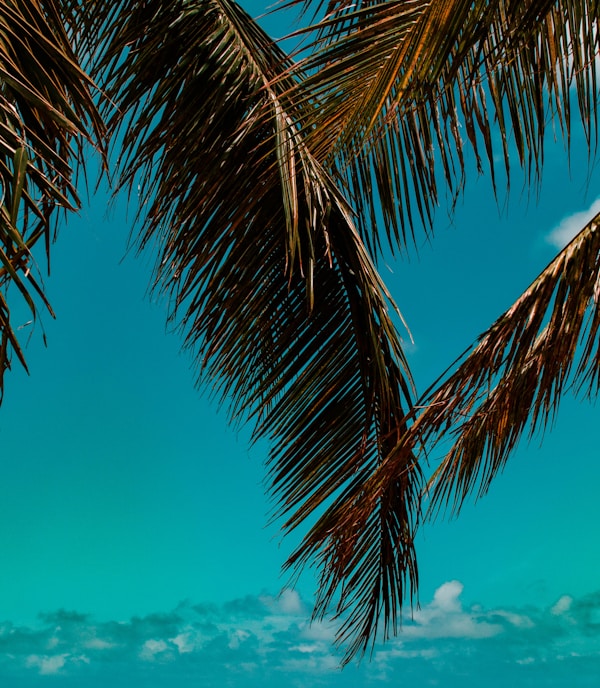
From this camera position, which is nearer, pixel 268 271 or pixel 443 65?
pixel 443 65

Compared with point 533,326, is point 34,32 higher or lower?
higher

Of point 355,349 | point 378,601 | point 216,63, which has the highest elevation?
point 216,63

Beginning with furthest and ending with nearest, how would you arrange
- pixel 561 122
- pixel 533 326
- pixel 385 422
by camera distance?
1. pixel 385 422
2. pixel 561 122
3. pixel 533 326

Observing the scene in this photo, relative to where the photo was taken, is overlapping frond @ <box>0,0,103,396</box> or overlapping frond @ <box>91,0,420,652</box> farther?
overlapping frond @ <box>91,0,420,652</box>

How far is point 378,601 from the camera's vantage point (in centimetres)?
397

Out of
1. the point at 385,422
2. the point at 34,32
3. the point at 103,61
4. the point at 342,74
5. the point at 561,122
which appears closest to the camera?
the point at 34,32

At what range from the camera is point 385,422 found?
3.78 metres

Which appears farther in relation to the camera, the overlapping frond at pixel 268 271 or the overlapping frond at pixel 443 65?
the overlapping frond at pixel 268 271

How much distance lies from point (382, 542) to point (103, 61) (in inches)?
113

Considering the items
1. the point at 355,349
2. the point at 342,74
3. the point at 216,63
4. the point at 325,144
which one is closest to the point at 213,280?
the point at 355,349

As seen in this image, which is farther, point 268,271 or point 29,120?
point 268,271

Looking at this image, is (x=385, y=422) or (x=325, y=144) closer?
(x=325, y=144)

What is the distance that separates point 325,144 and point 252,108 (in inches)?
48.5

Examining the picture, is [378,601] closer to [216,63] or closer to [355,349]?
[355,349]
